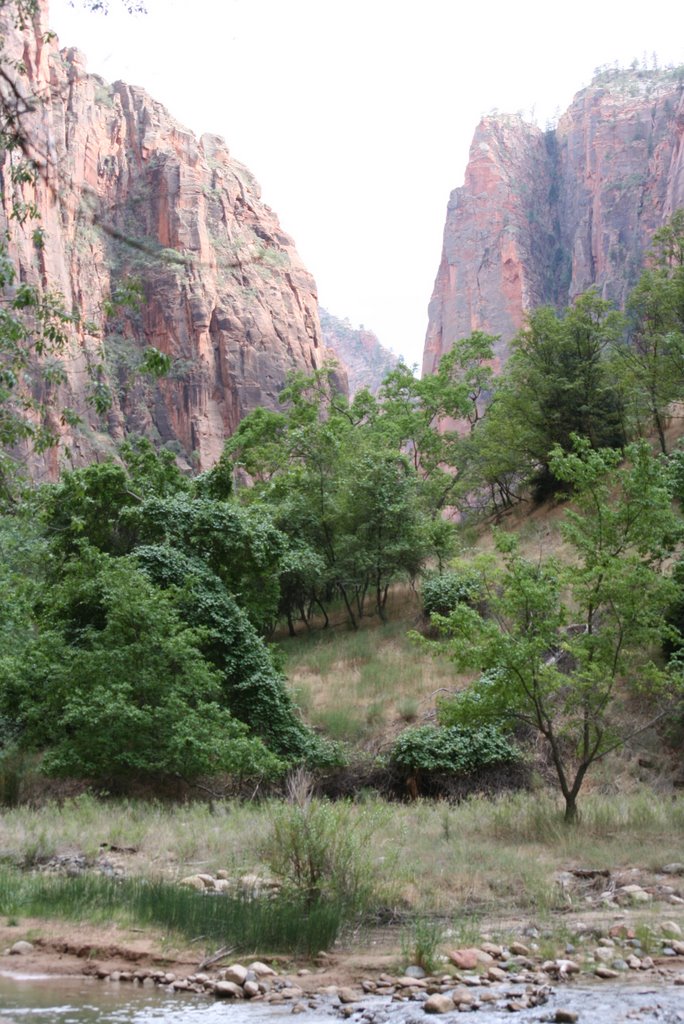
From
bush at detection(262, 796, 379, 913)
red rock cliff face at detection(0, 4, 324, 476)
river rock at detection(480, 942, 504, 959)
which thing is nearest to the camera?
river rock at detection(480, 942, 504, 959)

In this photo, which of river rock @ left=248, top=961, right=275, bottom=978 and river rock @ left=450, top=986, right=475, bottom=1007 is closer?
river rock @ left=450, top=986, right=475, bottom=1007

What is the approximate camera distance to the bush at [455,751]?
16.1 meters

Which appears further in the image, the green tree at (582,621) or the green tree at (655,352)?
the green tree at (655,352)

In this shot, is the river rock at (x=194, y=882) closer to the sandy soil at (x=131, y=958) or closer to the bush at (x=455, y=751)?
the sandy soil at (x=131, y=958)

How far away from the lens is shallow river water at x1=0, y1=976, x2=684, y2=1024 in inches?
204

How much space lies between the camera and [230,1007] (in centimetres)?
553

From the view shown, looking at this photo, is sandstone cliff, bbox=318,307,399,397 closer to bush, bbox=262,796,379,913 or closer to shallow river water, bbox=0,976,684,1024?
bush, bbox=262,796,379,913

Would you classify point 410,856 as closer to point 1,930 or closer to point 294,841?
point 294,841

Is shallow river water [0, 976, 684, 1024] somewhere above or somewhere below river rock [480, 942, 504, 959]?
above

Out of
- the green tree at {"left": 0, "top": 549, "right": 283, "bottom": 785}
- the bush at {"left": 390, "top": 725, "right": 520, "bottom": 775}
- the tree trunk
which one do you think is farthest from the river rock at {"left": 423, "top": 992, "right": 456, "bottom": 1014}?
the bush at {"left": 390, "top": 725, "right": 520, "bottom": 775}

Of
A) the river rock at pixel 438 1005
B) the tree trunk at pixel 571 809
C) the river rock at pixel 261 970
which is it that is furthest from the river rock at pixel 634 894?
the river rock at pixel 261 970

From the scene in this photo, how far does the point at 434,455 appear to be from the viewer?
123 feet

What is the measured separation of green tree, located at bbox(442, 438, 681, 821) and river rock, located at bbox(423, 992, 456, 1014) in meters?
6.25

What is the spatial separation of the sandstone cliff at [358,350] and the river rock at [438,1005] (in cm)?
14409
